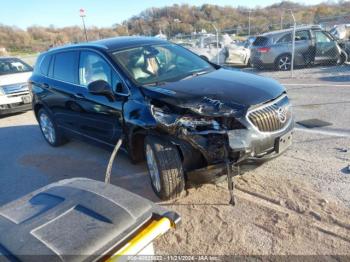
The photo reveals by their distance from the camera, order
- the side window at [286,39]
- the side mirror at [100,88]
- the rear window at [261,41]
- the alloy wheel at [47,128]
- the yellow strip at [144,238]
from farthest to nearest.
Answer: the rear window at [261,41] < the side window at [286,39] < the alloy wheel at [47,128] < the side mirror at [100,88] < the yellow strip at [144,238]

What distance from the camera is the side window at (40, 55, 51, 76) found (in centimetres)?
553

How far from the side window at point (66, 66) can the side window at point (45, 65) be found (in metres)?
0.33

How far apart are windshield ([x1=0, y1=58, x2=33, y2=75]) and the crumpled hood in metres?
7.63

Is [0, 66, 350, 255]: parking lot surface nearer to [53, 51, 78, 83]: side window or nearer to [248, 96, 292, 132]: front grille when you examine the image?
[248, 96, 292, 132]: front grille

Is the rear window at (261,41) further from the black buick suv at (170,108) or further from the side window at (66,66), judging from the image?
the side window at (66,66)

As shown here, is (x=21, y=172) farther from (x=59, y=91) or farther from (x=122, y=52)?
(x=122, y=52)

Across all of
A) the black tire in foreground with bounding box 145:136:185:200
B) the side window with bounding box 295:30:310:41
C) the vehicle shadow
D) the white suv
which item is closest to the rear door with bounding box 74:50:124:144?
the vehicle shadow

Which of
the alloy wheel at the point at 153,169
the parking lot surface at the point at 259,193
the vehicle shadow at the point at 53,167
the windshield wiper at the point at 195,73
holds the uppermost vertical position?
the windshield wiper at the point at 195,73

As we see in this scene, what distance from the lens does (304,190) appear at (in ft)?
11.1

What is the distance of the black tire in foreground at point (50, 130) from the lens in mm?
5645

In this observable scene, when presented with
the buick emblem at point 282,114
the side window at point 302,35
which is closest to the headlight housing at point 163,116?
the buick emblem at point 282,114

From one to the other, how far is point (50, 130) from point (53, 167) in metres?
1.15

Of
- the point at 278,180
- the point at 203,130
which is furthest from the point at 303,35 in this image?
the point at 203,130

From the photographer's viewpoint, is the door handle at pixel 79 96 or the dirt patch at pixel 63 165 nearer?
the door handle at pixel 79 96
